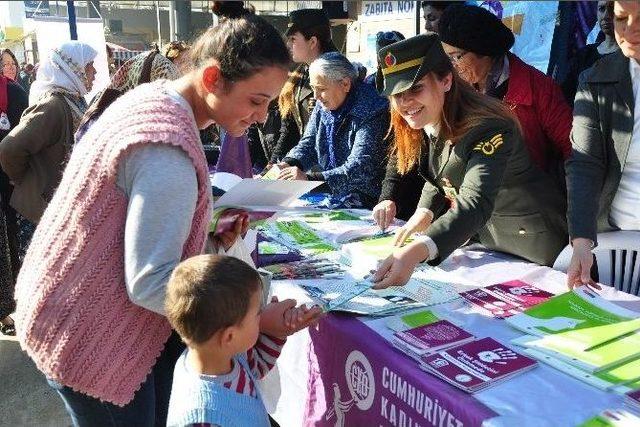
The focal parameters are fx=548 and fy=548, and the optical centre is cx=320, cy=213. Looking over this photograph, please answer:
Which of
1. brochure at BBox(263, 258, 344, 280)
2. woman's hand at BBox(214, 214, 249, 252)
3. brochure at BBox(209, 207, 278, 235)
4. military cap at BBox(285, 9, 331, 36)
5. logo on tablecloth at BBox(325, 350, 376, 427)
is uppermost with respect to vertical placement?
military cap at BBox(285, 9, 331, 36)

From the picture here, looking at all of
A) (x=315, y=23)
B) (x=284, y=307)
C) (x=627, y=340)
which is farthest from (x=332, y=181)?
(x=627, y=340)

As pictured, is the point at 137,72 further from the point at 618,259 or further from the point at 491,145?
the point at 618,259

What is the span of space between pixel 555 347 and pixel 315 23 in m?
2.53

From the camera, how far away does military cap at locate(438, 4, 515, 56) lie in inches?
86.1

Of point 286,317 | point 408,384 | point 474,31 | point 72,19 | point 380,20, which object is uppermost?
point 380,20

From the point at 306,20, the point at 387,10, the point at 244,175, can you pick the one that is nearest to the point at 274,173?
the point at 244,175

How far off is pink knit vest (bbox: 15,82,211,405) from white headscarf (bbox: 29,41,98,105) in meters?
2.09

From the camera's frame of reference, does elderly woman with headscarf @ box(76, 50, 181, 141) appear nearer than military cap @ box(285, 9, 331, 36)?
Yes

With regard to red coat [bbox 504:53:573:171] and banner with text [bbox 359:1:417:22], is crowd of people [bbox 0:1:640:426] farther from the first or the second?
banner with text [bbox 359:1:417:22]

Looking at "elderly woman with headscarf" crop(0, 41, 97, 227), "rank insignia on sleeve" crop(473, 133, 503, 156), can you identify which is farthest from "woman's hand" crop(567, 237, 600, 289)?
"elderly woman with headscarf" crop(0, 41, 97, 227)

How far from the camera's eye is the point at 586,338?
113 cm

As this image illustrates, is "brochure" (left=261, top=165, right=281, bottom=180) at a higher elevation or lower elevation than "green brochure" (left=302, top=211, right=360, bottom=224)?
higher

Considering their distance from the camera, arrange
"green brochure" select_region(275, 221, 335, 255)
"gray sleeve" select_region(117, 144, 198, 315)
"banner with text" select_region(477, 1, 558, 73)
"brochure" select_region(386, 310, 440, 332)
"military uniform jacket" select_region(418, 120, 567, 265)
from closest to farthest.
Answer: "gray sleeve" select_region(117, 144, 198, 315), "brochure" select_region(386, 310, 440, 332), "military uniform jacket" select_region(418, 120, 567, 265), "green brochure" select_region(275, 221, 335, 255), "banner with text" select_region(477, 1, 558, 73)

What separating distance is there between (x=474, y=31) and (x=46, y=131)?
2.11 meters
